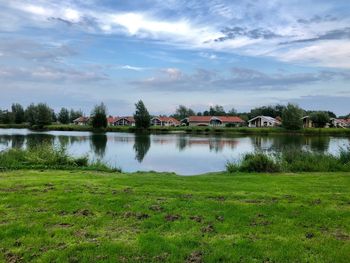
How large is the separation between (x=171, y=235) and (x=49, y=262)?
1924 mm

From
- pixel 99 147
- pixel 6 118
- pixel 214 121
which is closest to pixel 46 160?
pixel 99 147

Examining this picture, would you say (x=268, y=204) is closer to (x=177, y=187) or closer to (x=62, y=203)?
(x=177, y=187)

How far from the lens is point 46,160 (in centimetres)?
1830

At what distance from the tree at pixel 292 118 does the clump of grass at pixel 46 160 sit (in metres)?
82.7

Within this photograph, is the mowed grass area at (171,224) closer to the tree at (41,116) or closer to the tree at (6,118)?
the tree at (41,116)

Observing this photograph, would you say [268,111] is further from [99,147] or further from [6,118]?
[99,147]

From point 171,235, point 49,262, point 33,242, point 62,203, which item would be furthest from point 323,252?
point 62,203

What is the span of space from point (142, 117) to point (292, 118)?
134ft

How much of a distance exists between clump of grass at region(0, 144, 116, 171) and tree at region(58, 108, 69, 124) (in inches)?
5330

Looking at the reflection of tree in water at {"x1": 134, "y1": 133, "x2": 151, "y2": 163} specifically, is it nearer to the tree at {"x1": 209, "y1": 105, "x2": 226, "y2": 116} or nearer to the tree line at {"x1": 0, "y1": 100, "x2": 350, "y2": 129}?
the tree line at {"x1": 0, "y1": 100, "x2": 350, "y2": 129}

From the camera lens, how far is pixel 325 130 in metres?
90.6

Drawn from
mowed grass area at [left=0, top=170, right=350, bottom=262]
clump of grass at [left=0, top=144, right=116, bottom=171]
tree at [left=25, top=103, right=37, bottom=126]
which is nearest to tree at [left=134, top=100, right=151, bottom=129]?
tree at [left=25, top=103, right=37, bottom=126]

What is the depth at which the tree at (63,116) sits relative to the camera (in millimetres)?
150125

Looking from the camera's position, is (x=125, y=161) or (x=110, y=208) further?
(x=125, y=161)
